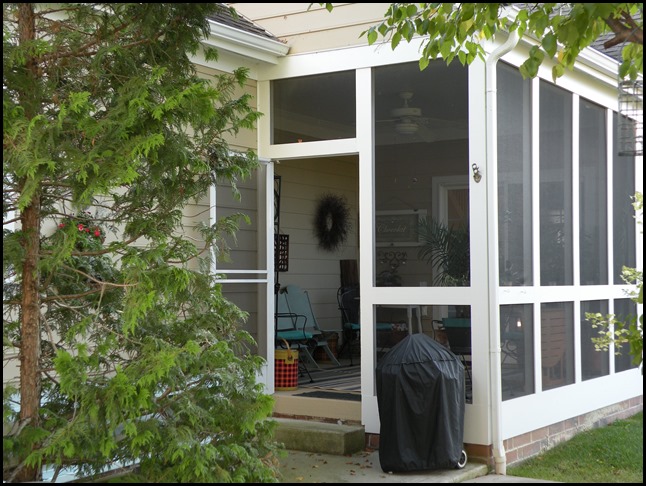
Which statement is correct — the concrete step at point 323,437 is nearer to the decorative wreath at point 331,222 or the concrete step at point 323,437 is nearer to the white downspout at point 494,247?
the white downspout at point 494,247

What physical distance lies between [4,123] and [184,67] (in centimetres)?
102

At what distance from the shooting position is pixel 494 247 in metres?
6.39

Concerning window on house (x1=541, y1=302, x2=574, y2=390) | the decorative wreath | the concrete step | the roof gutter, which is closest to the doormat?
the concrete step

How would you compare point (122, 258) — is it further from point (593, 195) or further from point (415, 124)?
point (593, 195)

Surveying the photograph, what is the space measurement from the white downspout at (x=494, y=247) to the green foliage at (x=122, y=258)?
2216 mm

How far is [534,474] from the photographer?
252 inches

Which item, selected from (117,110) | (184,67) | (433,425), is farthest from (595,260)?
(117,110)

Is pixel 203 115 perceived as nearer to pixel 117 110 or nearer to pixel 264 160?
pixel 117 110

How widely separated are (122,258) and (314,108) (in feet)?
11.2

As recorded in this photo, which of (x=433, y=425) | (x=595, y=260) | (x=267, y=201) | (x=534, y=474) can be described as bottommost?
(x=534, y=474)

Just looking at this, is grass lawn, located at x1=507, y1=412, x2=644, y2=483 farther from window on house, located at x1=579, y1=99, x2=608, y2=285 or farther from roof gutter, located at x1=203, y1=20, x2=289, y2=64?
Answer: roof gutter, located at x1=203, y1=20, x2=289, y2=64

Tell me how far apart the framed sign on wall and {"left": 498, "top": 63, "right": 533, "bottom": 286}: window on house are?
0.62 metres

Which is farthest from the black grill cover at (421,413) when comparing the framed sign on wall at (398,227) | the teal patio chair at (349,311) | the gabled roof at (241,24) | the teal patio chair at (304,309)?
the teal patio chair at (349,311)

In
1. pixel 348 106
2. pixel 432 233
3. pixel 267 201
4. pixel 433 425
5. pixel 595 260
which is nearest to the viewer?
pixel 433 425
